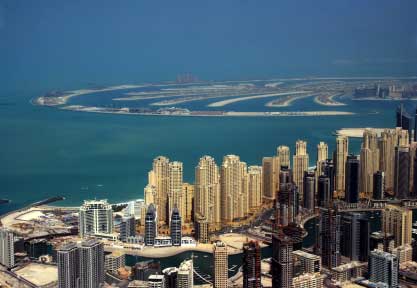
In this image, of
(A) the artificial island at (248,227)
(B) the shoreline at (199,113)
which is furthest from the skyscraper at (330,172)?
(B) the shoreline at (199,113)

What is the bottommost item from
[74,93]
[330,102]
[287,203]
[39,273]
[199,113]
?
[39,273]

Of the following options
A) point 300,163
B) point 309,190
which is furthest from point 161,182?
point 300,163

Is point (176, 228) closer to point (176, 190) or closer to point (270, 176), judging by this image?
point (176, 190)

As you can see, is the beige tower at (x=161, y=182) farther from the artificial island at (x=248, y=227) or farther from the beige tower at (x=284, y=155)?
the beige tower at (x=284, y=155)

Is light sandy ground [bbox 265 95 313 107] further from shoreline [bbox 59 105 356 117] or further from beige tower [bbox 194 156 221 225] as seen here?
beige tower [bbox 194 156 221 225]

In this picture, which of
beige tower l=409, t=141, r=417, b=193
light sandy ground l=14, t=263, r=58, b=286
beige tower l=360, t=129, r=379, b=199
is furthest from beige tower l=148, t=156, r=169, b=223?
beige tower l=409, t=141, r=417, b=193
